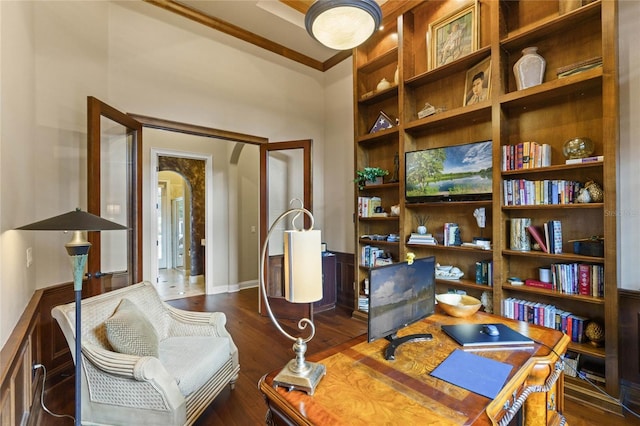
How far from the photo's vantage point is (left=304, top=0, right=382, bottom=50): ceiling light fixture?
71.4 inches

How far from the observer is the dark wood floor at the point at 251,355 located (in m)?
1.94

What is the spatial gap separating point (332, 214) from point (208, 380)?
9.57 ft

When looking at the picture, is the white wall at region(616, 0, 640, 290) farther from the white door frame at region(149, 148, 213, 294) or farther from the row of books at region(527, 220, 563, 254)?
the white door frame at region(149, 148, 213, 294)

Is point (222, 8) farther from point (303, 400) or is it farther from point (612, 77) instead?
point (303, 400)

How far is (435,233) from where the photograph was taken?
10.7 feet

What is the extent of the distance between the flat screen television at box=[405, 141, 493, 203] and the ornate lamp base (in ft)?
7.56

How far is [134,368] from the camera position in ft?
5.12

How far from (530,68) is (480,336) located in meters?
2.29

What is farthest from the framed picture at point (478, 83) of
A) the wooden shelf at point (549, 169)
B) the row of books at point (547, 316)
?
the row of books at point (547, 316)

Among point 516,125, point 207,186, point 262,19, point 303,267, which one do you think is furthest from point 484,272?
point 207,186

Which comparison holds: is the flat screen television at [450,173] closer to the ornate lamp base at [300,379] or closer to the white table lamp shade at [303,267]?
the white table lamp shade at [303,267]

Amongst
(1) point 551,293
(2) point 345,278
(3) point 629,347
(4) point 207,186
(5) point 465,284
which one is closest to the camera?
(3) point 629,347

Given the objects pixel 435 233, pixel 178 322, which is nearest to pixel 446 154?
pixel 435 233

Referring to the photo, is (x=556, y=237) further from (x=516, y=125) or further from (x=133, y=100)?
(x=133, y=100)
